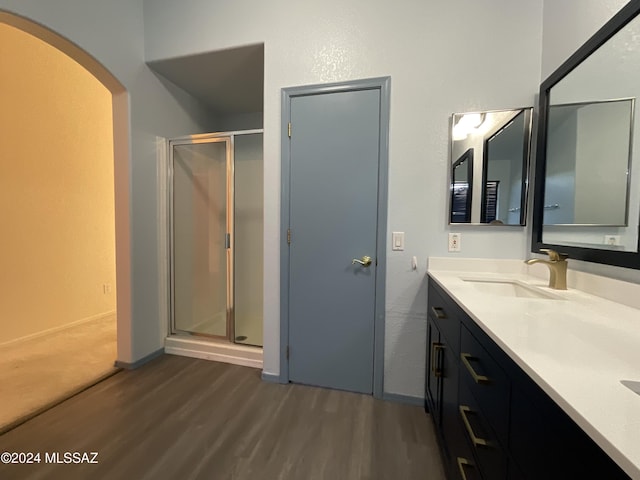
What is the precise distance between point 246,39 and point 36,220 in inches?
107

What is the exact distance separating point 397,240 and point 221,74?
2.16 meters

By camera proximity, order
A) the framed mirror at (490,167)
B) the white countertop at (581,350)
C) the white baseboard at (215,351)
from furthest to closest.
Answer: the white baseboard at (215,351), the framed mirror at (490,167), the white countertop at (581,350)

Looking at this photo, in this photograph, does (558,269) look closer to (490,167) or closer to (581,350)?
(490,167)

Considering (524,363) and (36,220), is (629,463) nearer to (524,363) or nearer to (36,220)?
(524,363)

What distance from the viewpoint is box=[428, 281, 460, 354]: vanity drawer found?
1.09m

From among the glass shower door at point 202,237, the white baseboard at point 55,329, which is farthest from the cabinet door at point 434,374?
the white baseboard at point 55,329

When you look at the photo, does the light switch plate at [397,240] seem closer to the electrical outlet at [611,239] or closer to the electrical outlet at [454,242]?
the electrical outlet at [454,242]

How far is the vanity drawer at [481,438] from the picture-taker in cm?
71

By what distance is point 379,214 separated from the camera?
70.0 inches

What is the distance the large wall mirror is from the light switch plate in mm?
764

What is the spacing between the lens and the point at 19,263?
2480mm

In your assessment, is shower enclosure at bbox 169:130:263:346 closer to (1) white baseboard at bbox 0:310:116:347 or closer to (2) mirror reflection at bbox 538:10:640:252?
(1) white baseboard at bbox 0:310:116:347

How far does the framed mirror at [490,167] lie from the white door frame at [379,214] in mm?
432

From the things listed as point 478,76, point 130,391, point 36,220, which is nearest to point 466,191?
point 478,76
